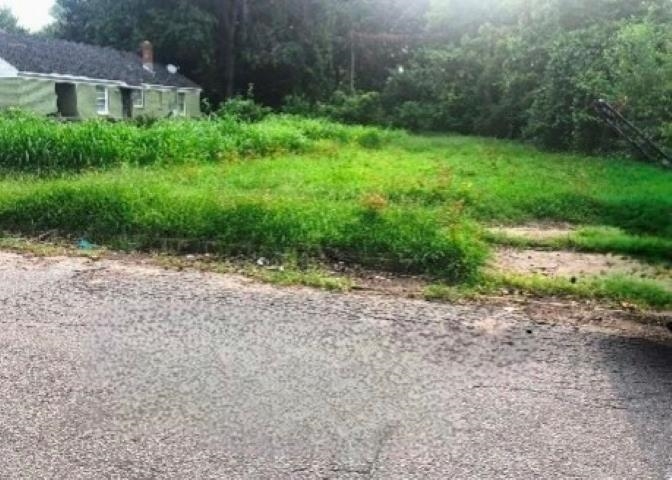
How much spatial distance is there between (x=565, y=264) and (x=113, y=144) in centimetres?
826

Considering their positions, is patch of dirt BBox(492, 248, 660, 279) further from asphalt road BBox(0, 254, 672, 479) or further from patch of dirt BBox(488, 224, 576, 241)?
asphalt road BBox(0, 254, 672, 479)

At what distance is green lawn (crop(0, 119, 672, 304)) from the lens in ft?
22.5

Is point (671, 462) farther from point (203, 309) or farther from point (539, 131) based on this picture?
point (539, 131)

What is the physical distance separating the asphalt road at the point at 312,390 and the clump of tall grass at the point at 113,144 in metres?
6.54

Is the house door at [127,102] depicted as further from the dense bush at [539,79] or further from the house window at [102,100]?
the dense bush at [539,79]

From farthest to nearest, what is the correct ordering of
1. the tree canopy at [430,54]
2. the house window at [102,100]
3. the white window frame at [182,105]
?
the white window frame at [182,105], the house window at [102,100], the tree canopy at [430,54]

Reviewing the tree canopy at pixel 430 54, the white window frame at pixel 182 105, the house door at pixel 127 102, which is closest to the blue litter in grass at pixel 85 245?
the tree canopy at pixel 430 54

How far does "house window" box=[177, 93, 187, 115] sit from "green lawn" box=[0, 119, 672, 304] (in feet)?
80.9

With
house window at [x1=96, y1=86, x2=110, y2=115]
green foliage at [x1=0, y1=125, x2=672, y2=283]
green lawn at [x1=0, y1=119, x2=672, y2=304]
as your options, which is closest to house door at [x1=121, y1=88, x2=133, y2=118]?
house window at [x1=96, y1=86, x2=110, y2=115]

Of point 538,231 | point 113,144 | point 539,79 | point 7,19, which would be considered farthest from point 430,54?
point 7,19

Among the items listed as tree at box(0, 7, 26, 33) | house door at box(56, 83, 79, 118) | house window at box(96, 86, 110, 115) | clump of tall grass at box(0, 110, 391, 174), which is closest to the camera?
clump of tall grass at box(0, 110, 391, 174)

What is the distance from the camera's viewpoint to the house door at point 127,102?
33.4 meters

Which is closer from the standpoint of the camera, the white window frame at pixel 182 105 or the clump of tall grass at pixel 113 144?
the clump of tall grass at pixel 113 144

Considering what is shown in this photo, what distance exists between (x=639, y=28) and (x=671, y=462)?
15.4m
